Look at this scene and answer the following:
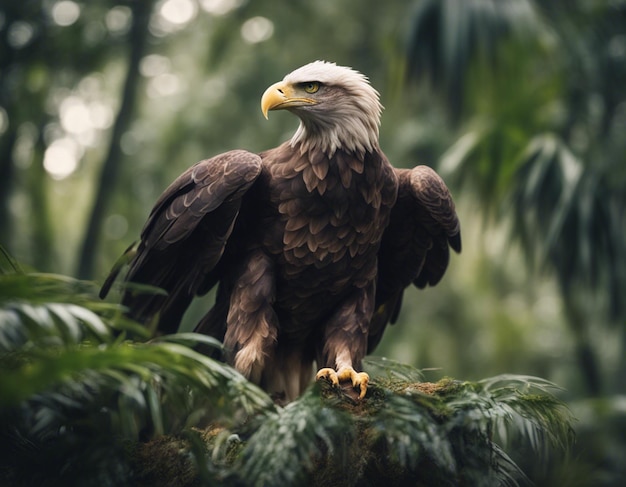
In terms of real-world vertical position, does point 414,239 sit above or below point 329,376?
above

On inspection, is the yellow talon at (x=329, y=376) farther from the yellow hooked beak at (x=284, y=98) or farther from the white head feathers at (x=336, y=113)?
the yellow hooked beak at (x=284, y=98)

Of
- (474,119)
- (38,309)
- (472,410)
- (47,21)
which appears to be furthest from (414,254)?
(47,21)

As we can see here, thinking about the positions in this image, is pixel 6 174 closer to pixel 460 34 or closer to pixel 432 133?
pixel 432 133

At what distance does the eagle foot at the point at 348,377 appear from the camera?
161 inches

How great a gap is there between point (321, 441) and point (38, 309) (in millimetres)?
1473

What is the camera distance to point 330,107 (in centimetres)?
450

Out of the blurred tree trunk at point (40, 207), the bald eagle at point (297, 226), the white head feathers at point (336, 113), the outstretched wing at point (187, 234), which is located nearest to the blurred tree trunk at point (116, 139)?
the blurred tree trunk at point (40, 207)

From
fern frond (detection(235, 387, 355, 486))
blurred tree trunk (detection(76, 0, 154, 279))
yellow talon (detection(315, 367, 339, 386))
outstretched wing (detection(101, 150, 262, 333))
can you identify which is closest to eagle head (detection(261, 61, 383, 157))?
outstretched wing (detection(101, 150, 262, 333))

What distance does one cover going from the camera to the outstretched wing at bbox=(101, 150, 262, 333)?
14.4 ft

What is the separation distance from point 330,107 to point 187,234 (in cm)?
108

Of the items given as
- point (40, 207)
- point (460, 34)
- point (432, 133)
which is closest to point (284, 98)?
point (460, 34)

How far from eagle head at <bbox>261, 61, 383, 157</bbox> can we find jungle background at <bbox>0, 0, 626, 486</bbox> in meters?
3.95

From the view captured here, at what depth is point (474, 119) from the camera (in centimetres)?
991

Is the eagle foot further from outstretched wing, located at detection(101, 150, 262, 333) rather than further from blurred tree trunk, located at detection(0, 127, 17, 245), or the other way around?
blurred tree trunk, located at detection(0, 127, 17, 245)
